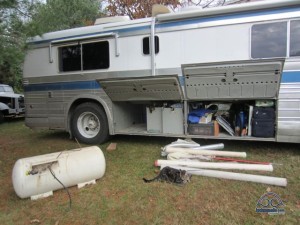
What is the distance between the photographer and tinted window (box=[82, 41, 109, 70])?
235 inches

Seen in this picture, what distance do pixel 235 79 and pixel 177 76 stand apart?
101 centimetres

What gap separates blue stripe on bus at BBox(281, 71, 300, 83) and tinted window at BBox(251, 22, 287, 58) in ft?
1.06

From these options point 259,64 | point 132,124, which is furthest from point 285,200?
point 132,124

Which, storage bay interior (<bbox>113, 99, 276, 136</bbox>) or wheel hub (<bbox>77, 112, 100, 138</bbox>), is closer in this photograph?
storage bay interior (<bbox>113, 99, 276, 136</bbox>)

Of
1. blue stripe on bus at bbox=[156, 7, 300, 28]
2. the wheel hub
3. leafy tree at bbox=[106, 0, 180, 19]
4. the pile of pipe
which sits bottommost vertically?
the pile of pipe

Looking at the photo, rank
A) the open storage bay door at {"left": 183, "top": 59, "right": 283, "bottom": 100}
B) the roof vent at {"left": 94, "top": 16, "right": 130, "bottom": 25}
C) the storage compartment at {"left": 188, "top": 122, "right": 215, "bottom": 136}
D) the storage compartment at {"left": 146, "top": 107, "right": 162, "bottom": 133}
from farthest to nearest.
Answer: the roof vent at {"left": 94, "top": 16, "right": 130, "bottom": 25} → the storage compartment at {"left": 146, "top": 107, "right": 162, "bottom": 133} → the storage compartment at {"left": 188, "top": 122, "right": 215, "bottom": 136} → the open storage bay door at {"left": 183, "top": 59, "right": 283, "bottom": 100}

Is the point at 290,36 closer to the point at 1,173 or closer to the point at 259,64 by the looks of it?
the point at 259,64

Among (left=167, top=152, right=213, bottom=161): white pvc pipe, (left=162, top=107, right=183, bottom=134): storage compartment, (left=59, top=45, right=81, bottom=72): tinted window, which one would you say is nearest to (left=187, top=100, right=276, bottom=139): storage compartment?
(left=162, top=107, right=183, bottom=134): storage compartment

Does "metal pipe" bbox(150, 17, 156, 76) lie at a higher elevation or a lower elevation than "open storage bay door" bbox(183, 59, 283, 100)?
higher

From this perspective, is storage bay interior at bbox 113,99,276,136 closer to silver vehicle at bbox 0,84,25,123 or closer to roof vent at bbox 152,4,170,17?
roof vent at bbox 152,4,170,17

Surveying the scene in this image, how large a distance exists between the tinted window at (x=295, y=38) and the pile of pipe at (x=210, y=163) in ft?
6.22

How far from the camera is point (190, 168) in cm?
419

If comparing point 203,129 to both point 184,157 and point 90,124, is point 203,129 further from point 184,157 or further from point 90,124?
point 90,124

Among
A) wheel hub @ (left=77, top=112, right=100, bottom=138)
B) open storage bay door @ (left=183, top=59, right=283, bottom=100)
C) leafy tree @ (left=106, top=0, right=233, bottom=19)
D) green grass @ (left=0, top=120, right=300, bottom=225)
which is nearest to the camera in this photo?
green grass @ (left=0, top=120, right=300, bottom=225)
